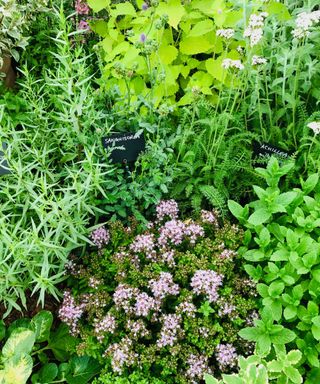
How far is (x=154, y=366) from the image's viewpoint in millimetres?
1759

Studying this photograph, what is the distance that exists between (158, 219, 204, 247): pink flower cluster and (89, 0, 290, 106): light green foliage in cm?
55

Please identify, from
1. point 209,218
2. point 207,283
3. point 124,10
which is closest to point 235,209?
point 209,218

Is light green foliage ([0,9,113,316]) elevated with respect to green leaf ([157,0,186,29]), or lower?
lower

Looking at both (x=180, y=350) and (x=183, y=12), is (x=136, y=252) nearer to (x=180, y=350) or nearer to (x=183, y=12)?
(x=180, y=350)

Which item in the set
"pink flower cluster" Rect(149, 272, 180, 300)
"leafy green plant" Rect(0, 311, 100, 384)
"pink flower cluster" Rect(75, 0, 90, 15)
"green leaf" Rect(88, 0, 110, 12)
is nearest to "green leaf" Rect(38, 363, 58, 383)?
"leafy green plant" Rect(0, 311, 100, 384)

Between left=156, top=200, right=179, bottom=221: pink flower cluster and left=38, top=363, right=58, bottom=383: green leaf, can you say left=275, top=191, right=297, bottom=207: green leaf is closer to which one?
left=156, top=200, right=179, bottom=221: pink flower cluster

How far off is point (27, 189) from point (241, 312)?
862 mm

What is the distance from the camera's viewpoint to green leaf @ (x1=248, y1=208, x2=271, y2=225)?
1803 millimetres

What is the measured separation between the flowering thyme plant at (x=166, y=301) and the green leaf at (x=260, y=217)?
0.11 metres

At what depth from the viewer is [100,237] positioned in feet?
6.34

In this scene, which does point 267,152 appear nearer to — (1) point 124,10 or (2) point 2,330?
(1) point 124,10

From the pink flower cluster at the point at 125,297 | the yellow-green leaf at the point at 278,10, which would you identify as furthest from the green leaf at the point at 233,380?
the yellow-green leaf at the point at 278,10

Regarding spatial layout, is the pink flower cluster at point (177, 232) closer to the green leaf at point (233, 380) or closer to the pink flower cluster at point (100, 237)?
the pink flower cluster at point (100, 237)

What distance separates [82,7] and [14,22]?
0.42m
